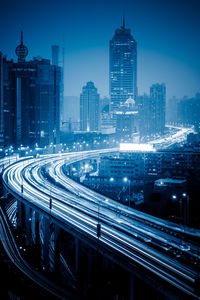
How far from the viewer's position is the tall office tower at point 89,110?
275ft

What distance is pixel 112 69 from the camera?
8494 cm

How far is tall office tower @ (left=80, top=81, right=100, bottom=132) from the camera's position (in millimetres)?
83744

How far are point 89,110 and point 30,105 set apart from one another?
3826 centimetres

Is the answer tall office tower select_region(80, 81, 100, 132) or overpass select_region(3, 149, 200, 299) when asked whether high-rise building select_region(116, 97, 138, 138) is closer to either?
tall office tower select_region(80, 81, 100, 132)

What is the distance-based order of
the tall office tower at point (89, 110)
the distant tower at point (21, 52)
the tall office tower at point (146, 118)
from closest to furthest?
the distant tower at point (21, 52) < the tall office tower at point (146, 118) < the tall office tower at point (89, 110)

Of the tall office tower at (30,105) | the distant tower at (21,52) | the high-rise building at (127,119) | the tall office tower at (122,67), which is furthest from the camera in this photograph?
the tall office tower at (122,67)

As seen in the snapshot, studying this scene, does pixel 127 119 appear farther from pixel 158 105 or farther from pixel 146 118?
pixel 158 105

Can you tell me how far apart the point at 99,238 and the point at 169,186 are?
42.6ft

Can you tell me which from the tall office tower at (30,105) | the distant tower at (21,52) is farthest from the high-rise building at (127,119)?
the distant tower at (21,52)

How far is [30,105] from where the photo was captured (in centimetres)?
4753

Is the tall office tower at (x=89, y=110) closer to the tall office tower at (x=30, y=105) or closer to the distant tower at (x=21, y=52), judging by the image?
the distant tower at (x=21, y=52)

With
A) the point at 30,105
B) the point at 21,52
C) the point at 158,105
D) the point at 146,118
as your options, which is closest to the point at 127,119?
the point at 146,118

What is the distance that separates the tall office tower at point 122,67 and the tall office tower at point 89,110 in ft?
16.5

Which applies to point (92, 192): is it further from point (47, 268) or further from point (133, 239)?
point (133, 239)
